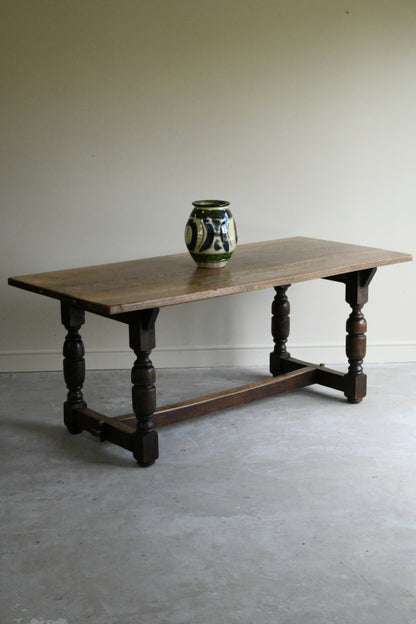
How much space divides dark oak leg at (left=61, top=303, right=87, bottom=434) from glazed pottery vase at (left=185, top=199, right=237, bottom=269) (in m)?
0.56

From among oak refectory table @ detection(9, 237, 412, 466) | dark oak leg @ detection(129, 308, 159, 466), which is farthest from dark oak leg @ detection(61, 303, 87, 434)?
dark oak leg @ detection(129, 308, 159, 466)

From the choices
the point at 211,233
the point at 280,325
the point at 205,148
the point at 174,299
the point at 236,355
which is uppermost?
the point at 205,148

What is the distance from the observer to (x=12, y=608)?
2.29 m

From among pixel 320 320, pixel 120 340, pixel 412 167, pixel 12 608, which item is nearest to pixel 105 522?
pixel 12 608

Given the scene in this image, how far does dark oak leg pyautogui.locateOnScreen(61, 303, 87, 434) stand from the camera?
3373 mm

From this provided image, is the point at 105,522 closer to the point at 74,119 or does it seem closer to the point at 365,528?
the point at 365,528

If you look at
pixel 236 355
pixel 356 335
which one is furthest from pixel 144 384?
pixel 236 355

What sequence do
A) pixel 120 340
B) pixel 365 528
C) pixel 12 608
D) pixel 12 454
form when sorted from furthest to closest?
pixel 120 340 → pixel 12 454 → pixel 365 528 → pixel 12 608

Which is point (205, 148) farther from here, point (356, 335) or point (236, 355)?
point (356, 335)

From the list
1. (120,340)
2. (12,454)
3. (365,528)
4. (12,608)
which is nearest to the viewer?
(12,608)

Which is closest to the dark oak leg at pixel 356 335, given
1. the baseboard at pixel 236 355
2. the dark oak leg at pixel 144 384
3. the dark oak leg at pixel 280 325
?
the dark oak leg at pixel 280 325

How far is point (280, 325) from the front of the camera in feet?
13.7

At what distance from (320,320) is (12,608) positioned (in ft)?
8.62

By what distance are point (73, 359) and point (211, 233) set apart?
31.5 inches
